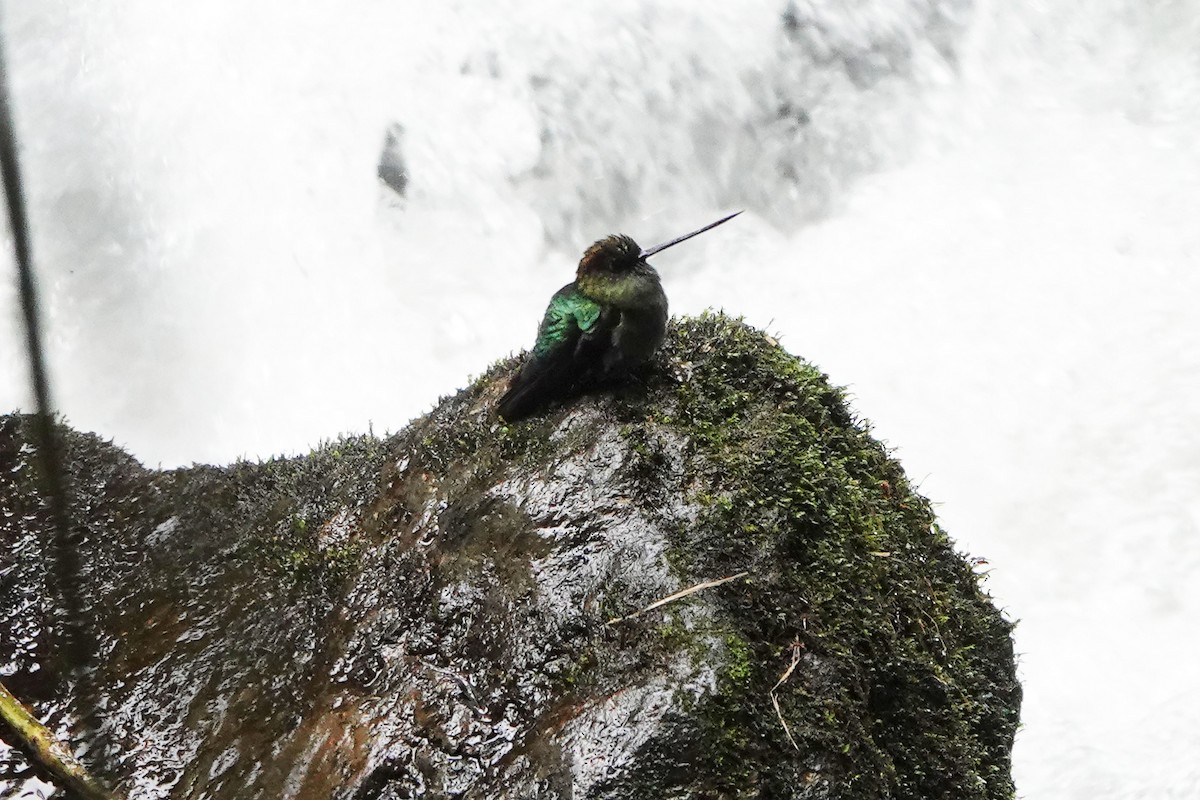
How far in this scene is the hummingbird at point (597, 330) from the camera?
131 inches

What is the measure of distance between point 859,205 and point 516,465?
822 centimetres

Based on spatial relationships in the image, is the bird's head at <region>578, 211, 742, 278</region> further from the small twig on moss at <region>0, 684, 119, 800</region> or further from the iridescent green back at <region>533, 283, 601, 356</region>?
the small twig on moss at <region>0, 684, 119, 800</region>

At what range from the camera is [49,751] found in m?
2.54

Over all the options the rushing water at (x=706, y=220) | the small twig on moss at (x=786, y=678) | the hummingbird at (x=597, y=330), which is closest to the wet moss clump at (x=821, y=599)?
the small twig on moss at (x=786, y=678)

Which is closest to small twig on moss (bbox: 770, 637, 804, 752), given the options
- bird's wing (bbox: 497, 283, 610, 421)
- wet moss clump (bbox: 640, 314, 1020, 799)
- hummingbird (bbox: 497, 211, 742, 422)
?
wet moss clump (bbox: 640, 314, 1020, 799)

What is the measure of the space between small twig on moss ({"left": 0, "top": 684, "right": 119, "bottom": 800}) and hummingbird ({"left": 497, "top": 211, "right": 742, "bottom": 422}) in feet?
5.88

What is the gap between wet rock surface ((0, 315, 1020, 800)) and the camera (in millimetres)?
2504

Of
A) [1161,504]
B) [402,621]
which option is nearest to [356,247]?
[402,621]

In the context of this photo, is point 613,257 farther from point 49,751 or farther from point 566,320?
point 49,751

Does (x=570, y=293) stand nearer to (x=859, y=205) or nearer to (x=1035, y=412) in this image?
(x=1035, y=412)

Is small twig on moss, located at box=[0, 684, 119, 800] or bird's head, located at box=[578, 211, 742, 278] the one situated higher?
bird's head, located at box=[578, 211, 742, 278]

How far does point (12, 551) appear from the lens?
11.4 feet

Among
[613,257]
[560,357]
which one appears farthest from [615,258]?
[560,357]

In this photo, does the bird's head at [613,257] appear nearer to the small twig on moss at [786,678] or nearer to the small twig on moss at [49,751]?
the small twig on moss at [786,678]
